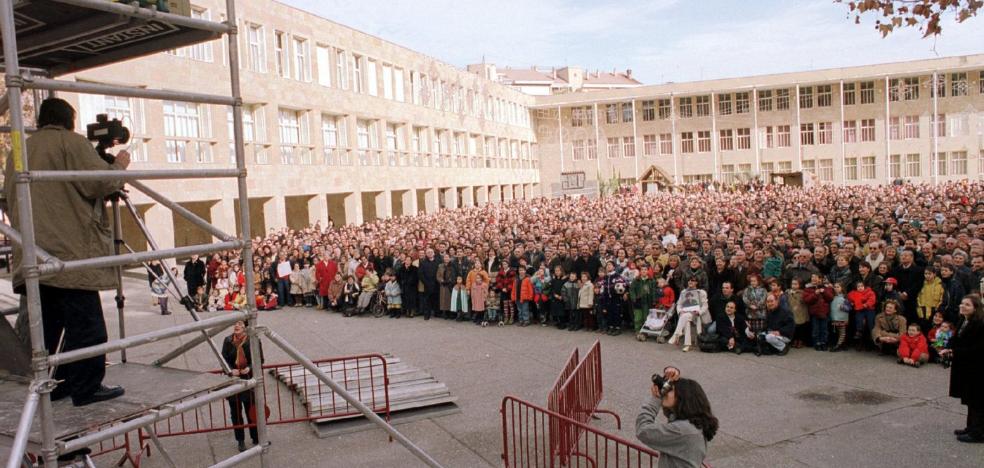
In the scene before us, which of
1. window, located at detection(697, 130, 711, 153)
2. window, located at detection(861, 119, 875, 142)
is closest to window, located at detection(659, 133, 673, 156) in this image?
window, located at detection(697, 130, 711, 153)

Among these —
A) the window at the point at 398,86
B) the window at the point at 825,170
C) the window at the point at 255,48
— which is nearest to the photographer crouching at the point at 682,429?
the window at the point at 255,48

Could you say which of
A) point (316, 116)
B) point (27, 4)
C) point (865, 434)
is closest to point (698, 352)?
point (865, 434)

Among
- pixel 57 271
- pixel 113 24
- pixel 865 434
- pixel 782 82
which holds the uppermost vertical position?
pixel 782 82

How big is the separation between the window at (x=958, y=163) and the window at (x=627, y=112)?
24.4m

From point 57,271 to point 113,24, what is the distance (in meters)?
1.68

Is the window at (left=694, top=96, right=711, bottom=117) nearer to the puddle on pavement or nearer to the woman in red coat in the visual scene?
the woman in red coat

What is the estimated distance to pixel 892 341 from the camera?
1073 centimetres

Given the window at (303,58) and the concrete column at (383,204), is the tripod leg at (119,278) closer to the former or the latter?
the window at (303,58)

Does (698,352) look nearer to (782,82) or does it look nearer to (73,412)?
(73,412)

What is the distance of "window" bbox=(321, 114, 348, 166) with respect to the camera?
33656 mm

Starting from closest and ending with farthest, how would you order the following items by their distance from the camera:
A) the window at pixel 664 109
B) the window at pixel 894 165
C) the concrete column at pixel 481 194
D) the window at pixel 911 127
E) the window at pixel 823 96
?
1. the concrete column at pixel 481 194
2. the window at pixel 911 127
3. the window at pixel 894 165
4. the window at pixel 823 96
5. the window at pixel 664 109

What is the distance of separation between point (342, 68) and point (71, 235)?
3302 centimetres

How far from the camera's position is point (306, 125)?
32219 millimetres

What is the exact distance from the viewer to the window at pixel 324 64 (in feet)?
110
